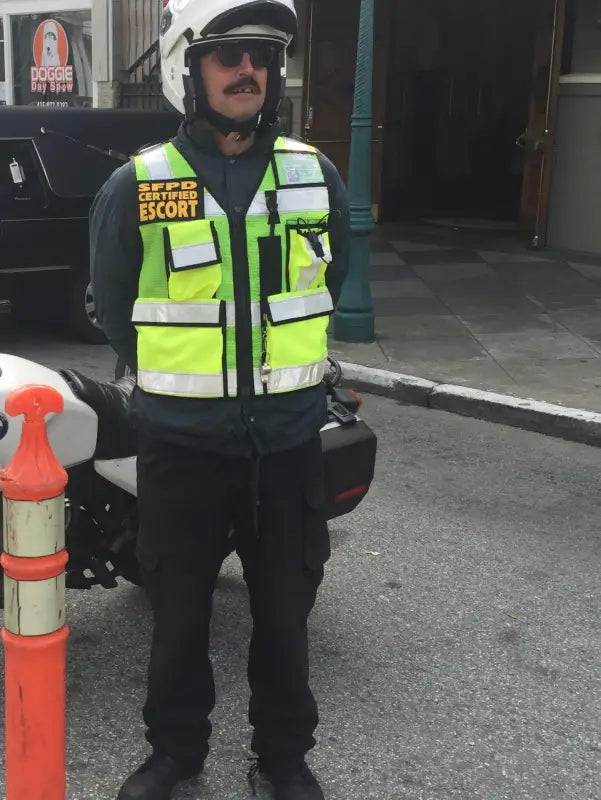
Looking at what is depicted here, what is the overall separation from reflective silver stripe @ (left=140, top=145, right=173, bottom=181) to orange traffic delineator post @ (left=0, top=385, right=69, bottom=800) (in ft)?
2.04

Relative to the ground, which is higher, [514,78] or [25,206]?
[514,78]

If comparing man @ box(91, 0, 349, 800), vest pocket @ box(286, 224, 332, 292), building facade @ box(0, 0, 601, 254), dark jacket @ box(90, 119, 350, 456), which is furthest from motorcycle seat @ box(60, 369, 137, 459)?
building facade @ box(0, 0, 601, 254)

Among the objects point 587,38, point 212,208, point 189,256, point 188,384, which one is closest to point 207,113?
point 212,208

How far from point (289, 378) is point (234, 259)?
1.04ft

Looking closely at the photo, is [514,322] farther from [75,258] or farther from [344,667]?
[344,667]

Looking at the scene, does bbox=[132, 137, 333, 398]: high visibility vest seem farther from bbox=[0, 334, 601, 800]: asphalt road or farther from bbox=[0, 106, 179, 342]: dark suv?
bbox=[0, 106, 179, 342]: dark suv

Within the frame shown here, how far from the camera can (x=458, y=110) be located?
1788 cm

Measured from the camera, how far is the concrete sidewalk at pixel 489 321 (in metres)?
7.36

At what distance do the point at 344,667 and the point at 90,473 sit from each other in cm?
109

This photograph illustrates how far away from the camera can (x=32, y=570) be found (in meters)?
2.12

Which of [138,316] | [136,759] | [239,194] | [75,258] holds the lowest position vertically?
[136,759]

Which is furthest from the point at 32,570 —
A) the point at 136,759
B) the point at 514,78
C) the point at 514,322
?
the point at 514,78

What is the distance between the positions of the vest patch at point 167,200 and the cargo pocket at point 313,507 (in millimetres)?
662

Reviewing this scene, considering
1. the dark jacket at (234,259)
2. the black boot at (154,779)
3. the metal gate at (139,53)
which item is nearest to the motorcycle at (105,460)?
the dark jacket at (234,259)
